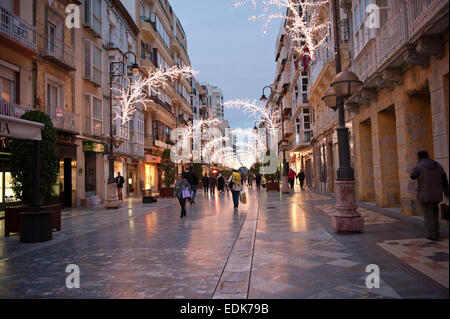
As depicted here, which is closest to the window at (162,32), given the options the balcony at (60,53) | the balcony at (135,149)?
the balcony at (135,149)

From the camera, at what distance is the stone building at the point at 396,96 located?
7557mm

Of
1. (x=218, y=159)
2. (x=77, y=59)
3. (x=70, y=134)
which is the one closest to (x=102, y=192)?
(x=70, y=134)

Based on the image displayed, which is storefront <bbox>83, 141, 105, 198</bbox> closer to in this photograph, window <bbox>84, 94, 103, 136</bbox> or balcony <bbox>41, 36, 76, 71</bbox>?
window <bbox>84, 94, 103, 136</bbox>

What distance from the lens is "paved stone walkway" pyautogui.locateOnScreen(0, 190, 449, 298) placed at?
4422mm

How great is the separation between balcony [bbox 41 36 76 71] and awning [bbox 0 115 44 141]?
36.7 feet

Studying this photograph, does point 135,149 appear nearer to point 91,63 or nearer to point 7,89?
point 91,63

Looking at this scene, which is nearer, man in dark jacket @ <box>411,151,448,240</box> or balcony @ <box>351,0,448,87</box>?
man in dark jacket @ <box>411,151,448,240</box>

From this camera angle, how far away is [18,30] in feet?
51.0

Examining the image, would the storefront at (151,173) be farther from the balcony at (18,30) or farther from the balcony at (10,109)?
the balcony at (18,30)

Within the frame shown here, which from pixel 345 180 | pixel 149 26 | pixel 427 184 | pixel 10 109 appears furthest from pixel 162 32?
pixel 427 184

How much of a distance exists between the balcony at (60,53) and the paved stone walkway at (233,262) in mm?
11515

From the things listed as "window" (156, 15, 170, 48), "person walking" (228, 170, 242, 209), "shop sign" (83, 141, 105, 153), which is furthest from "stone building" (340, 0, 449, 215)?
"window" (156, 15, 170, 48)

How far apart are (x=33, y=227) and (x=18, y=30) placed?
1062 centimetres
